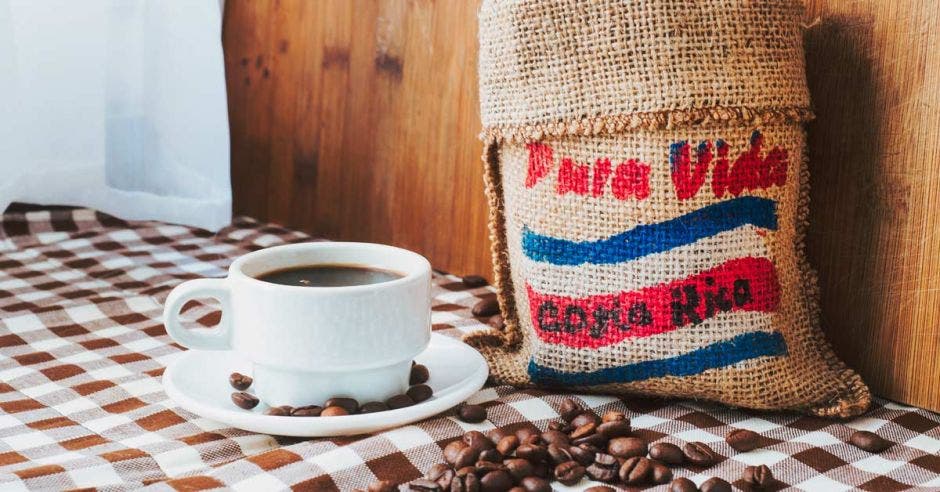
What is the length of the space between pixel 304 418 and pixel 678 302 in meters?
0.30

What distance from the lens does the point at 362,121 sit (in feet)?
4.32

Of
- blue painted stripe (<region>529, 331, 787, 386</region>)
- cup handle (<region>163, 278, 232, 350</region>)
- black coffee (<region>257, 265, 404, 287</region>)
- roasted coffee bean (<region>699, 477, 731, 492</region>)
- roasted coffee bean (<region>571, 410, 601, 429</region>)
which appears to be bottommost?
roasted coffee bean (<region>699, 477, 731, 492</region>)

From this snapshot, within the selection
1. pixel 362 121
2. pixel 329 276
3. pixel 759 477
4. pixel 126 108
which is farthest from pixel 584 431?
pixel 126 108

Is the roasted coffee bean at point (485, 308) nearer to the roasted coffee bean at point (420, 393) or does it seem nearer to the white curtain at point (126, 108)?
the roasted coffee bean at point (420, 393)

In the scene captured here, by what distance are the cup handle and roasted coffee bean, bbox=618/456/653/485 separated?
1.03 ft

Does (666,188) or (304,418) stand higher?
(666,188)

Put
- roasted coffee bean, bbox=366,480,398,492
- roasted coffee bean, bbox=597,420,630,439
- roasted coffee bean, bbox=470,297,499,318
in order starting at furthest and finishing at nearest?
roasted coffee bean, bbox=470,297,499,318 < roasted coffee bean, bbox=597,420,630,439 < roasted coffee bean, bbox=366,480,398,492

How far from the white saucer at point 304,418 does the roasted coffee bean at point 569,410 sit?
68 millimetres

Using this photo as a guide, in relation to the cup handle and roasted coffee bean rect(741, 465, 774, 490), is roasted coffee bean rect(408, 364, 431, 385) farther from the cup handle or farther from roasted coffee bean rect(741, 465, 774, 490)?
roasted coffee bean rect(741, 465, 774, 490)

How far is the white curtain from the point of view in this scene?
1212mm

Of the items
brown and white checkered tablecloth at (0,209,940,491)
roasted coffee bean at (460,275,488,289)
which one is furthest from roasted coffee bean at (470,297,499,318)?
roasted coffee bean at (460,275,488,289)

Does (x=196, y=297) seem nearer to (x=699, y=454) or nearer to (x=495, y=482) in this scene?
(x=495, y=482)

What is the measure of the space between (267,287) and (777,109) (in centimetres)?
42

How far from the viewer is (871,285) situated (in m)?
0.83
